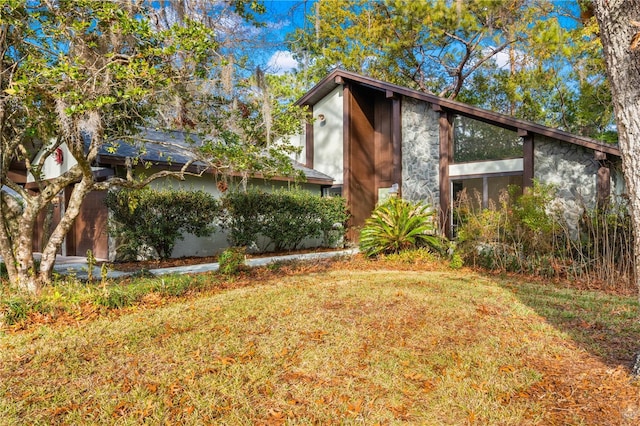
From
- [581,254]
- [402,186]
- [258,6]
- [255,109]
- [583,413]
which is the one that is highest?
[258,6]

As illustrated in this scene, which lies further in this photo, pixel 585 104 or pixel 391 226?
pixel 585 104

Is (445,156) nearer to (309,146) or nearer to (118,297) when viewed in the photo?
(309,146)

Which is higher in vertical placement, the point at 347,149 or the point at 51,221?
the point at 347,149

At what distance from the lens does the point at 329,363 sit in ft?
10.7

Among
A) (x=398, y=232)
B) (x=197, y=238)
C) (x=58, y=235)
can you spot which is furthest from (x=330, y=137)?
(x=58, y=235)

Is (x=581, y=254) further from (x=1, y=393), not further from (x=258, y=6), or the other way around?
(x=1, y=393)

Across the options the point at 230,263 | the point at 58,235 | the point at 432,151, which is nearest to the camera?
the point at 58,235

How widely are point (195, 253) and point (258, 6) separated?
646 centimetres

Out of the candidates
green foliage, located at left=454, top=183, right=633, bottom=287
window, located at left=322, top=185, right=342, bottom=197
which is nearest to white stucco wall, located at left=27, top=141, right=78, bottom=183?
window, located at left=322, top=185, right=342, bottom=197

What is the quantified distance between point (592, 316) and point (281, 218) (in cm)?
795

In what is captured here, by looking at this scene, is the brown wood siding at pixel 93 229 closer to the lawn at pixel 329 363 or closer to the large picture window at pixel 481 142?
the lawn at pixel 329 363

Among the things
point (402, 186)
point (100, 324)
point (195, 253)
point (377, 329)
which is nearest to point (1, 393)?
point (100, 324)

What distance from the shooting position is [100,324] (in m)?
4.29

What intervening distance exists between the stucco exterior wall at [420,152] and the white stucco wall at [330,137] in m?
2.33
